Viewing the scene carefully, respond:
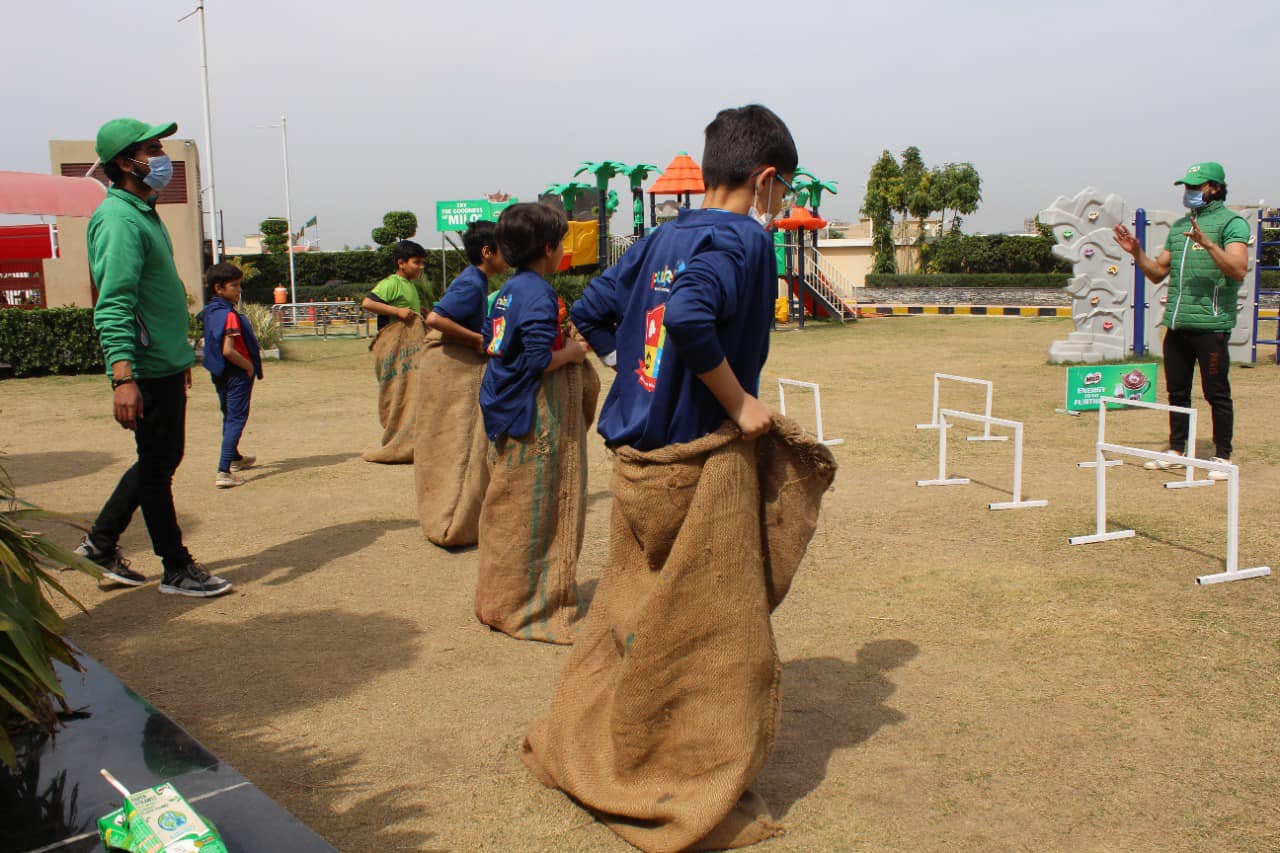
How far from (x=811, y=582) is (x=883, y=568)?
47 cm

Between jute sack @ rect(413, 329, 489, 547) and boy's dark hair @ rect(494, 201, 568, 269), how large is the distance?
1571mm

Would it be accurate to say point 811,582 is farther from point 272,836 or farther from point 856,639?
point 272,836

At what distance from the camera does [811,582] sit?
16.8 ft

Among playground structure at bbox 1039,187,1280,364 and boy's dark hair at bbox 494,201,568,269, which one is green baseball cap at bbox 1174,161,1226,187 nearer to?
boy's dark hair at bbox 494,201,568,269

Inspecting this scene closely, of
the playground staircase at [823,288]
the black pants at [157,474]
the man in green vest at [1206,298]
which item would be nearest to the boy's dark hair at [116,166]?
the black pants at [157,474]

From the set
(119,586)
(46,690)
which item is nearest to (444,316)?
(119,586)

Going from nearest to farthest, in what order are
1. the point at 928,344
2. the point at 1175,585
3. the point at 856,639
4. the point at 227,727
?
the point at 227,727 < the point at 856,639 < the point at 1175,585 < the point at 928,344

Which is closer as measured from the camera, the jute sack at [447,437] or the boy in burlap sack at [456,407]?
the boy in burlap sack at [456,407]

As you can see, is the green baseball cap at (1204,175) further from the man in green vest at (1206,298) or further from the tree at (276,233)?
the tree at (276,233)

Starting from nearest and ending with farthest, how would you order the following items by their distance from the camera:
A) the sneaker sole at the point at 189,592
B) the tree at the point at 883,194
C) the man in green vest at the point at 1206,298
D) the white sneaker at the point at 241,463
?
the sneaker sole at the point at 189,592, the man in green vest at the point at 1206,298, the white sneaker at the point at 241,463, the tree at the point at 883,194

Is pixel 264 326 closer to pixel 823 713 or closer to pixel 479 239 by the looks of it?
pixel 479 239

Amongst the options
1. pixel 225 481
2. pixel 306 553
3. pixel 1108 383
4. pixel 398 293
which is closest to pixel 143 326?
pixel 306 553

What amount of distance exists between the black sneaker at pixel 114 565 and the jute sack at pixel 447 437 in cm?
157

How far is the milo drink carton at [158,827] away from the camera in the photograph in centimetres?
229
